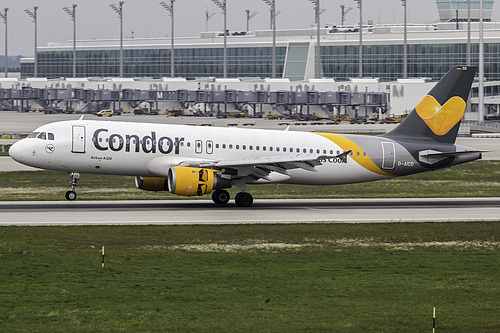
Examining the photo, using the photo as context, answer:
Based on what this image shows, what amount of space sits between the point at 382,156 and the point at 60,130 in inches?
743

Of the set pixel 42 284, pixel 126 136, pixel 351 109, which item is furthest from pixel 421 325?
pixel 351 109

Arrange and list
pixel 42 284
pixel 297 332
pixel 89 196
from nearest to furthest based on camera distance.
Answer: pixel 297 332 < pixel 42 284 < pixel 89 196

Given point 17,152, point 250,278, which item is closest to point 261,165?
point 17,152

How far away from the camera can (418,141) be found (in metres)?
54.0

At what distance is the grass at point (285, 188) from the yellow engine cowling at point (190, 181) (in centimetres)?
931

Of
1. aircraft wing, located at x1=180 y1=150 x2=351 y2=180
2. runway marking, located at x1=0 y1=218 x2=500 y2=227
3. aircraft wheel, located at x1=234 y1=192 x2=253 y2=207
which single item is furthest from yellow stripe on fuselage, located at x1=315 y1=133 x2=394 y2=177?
runway marking, located at x1=0 y1=218 x2=500 y2=227

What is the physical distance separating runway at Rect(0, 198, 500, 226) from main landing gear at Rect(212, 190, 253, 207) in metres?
0.37

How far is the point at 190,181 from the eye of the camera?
46.6 m

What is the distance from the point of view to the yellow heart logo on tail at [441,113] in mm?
53406

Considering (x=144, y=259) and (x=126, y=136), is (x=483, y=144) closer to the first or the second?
(x=126, y=136)

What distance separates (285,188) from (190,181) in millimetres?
18109

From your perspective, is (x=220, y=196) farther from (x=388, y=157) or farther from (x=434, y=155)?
(x=434, y=155)

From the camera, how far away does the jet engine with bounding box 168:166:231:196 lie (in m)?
46.4

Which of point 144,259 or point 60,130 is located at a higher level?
point 60,130
